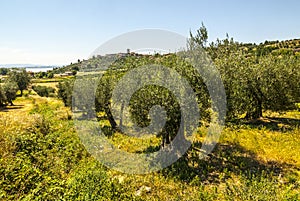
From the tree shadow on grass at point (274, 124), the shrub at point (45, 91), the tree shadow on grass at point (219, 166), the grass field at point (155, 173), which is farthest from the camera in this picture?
the shrub at point (45, 91)

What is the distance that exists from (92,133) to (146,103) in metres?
9.04

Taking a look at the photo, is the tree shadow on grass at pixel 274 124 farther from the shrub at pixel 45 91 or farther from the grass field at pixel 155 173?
the shrub at pixel 45 91

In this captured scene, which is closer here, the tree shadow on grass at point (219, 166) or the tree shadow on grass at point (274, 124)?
the tree shadow on grass at point (219, 166)

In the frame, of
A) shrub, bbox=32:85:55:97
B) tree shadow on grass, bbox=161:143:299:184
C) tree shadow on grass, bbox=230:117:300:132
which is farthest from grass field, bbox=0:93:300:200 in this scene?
shrub, bbox=32:85:55:97

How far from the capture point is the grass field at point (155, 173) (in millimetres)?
8969

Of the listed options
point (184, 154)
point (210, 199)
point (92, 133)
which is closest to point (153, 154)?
point (184, 154)

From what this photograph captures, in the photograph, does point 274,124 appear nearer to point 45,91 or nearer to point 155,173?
point 155,173

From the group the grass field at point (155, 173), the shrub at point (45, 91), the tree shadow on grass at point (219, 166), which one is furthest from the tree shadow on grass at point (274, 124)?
the shrub at point (45, 91)

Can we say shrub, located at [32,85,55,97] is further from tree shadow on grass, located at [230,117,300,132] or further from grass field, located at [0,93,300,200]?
tree shadow on grass, located at [230,117,300,132]

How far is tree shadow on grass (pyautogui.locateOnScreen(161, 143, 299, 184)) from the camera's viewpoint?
1161 cm

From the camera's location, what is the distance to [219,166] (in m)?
13.0

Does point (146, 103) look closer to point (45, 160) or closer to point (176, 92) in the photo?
point (176, 92)

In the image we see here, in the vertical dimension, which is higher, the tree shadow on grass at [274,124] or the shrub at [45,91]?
the shrub at [45,91]

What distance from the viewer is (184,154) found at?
1448cm
